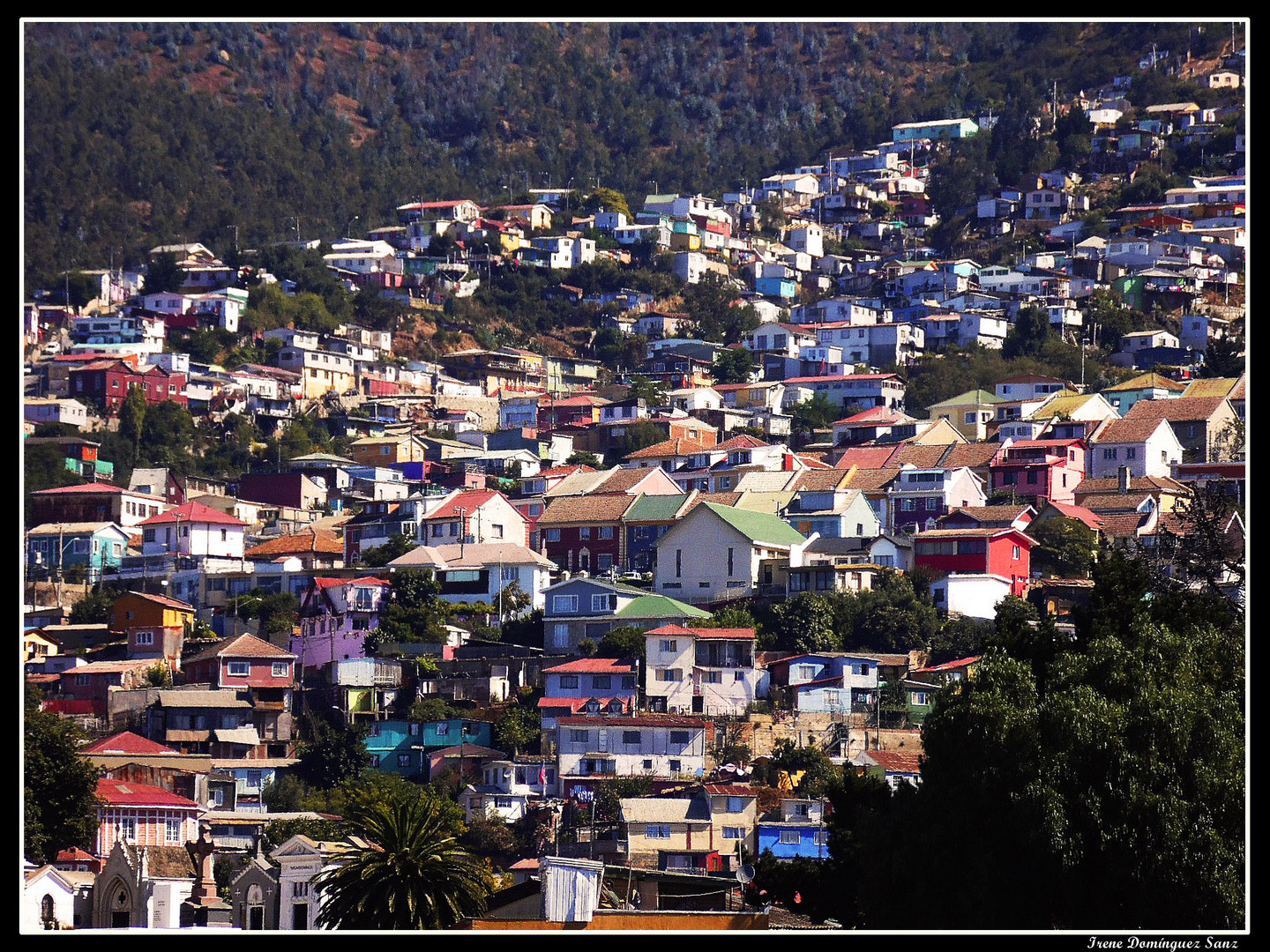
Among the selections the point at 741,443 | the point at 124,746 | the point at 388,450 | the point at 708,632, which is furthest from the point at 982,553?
the point at 388,450

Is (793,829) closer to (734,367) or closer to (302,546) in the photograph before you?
(302,546)

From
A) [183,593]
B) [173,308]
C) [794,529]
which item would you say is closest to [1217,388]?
[794,529]

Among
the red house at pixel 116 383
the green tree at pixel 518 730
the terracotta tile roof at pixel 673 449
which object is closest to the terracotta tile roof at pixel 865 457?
the terracotta tile roof at pixel 673 449

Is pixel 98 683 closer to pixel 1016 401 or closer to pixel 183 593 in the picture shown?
pixel 183 593

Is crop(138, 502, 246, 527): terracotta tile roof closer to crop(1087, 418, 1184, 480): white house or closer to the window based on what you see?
the window

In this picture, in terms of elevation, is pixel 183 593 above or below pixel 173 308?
below
